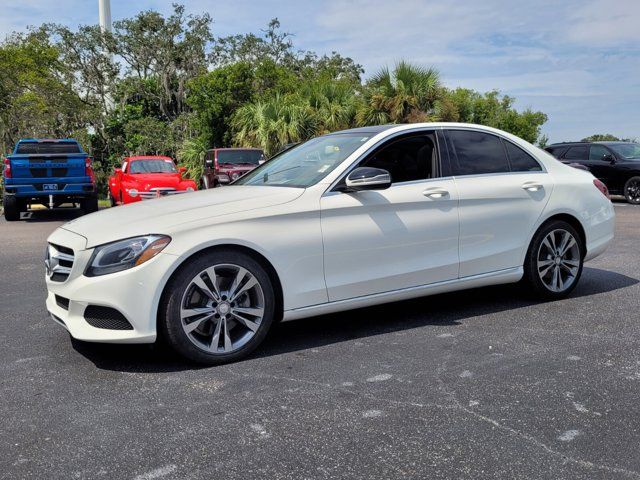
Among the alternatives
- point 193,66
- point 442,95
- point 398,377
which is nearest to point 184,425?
point 398,377

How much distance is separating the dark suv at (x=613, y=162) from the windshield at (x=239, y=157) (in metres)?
8.45

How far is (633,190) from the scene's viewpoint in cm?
1739

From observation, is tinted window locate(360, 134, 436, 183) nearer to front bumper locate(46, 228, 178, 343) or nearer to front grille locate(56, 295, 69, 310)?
front bumper locate(46, 228, 178, 343)

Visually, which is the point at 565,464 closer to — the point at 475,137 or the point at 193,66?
the point at 475,137

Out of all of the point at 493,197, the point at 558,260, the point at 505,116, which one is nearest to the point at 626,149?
the point at 558,260

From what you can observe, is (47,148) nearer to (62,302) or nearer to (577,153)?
(62,302)

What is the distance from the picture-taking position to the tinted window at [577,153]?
18297 mm

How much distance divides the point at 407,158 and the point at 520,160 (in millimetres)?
1202

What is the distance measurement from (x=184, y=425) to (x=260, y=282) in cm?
125

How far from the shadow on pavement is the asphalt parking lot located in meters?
0.02

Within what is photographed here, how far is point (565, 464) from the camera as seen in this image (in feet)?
9.53

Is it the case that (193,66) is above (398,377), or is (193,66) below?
above

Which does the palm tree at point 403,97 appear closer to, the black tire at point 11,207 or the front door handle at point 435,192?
the black tire at point 11,207

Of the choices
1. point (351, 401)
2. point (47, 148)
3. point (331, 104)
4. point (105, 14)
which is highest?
point (105, 14)
